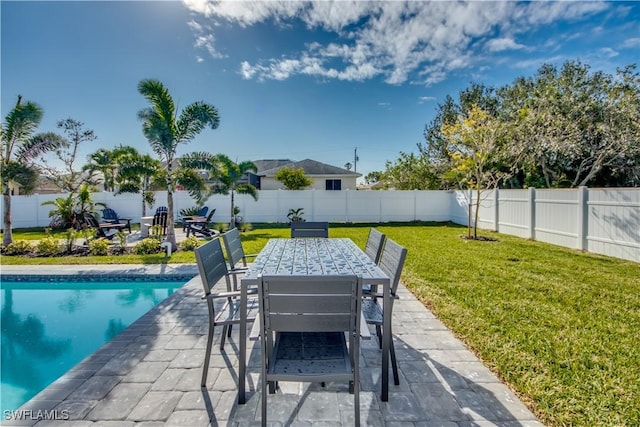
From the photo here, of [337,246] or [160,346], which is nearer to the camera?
[160,346]

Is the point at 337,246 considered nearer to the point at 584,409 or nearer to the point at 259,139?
the point at 584,409

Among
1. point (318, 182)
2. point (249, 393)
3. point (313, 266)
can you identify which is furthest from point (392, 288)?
point (318, 182)

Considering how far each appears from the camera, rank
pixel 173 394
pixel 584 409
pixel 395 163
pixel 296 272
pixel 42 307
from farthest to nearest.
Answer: pixel 395 163, pixel 42 307, pixel 296 272, pixel 173 394, pixel 584 409

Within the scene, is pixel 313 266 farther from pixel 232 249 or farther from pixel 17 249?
pixel 17 249

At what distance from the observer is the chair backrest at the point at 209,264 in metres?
2.56

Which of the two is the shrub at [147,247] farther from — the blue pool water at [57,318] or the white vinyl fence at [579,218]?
the white vinyl fence at [579,218]

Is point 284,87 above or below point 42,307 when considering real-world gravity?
above

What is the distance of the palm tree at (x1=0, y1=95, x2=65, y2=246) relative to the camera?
8945 mm

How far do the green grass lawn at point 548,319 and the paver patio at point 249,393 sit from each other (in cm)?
31

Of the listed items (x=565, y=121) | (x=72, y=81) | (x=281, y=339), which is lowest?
(x=281, y=339)

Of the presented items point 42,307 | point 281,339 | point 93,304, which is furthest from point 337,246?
point 42,307

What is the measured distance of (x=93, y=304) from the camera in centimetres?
548

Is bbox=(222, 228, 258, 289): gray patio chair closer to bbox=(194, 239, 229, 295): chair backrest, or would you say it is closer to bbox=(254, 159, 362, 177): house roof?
bbox=(194, 239, 229, 295): chair backrest

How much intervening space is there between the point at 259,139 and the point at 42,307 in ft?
66.6
